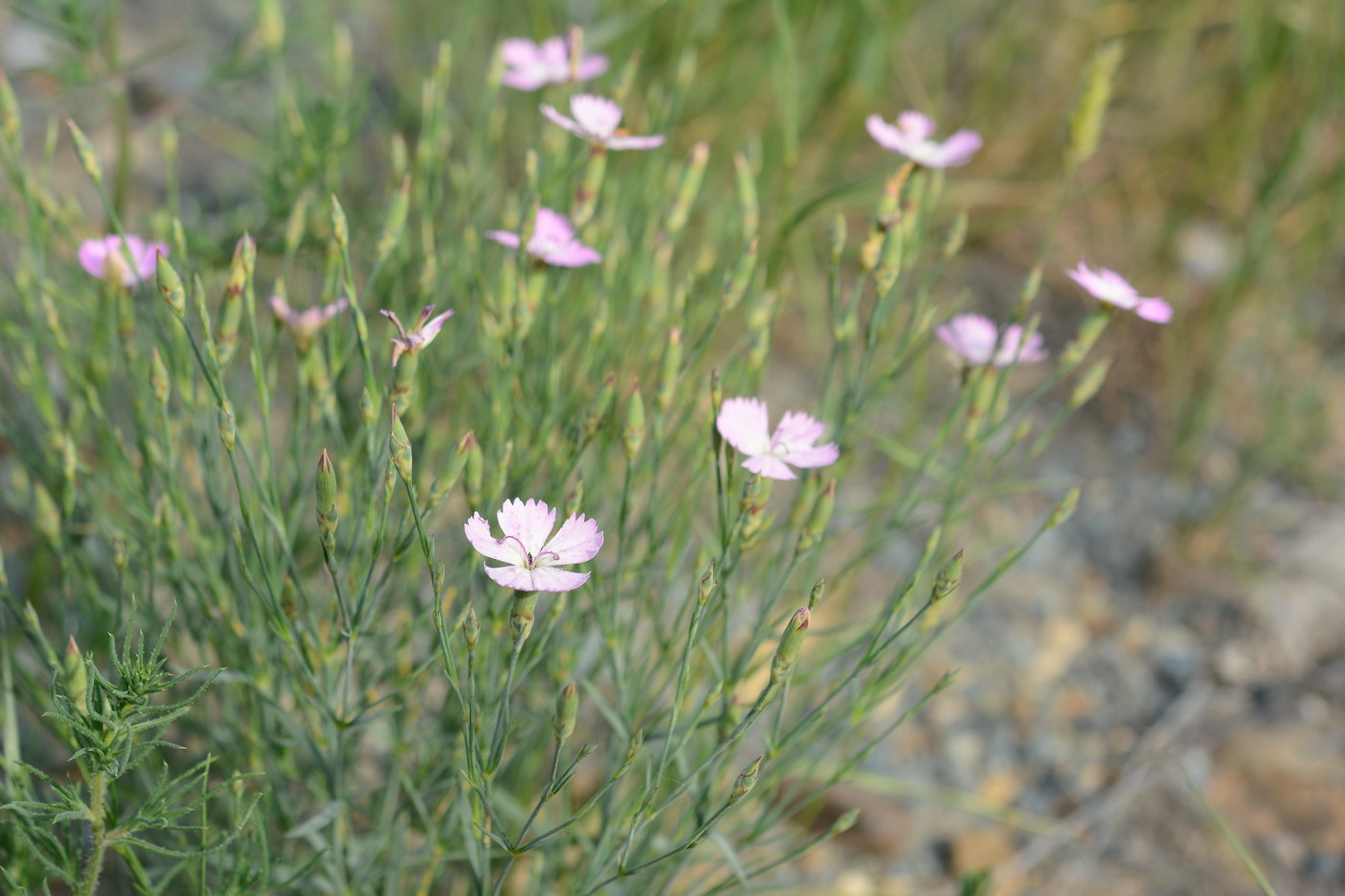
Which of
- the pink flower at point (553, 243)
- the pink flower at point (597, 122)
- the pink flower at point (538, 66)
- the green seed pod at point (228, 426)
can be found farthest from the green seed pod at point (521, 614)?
the pink flower at point (538, 66)

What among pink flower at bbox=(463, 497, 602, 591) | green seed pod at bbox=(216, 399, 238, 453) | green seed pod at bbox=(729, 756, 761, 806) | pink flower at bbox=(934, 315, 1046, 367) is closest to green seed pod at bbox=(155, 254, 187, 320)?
green seed pod at bbox=(216, 399, 238, 453)

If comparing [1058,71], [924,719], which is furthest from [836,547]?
[1058,71]

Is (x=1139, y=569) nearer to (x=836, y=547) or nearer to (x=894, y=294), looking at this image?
(x=836, y=547)

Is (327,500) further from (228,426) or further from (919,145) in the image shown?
(919,145)

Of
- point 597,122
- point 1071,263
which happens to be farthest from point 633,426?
point 1071,263

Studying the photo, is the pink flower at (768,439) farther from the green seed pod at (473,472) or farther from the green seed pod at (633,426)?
the green seed pod at (473,472)

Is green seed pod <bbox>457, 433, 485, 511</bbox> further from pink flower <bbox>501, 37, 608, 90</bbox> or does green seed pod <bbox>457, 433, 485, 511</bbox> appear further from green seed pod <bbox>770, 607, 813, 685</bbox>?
pink flower <bbox>501, 37, 608, 90</bbox>
